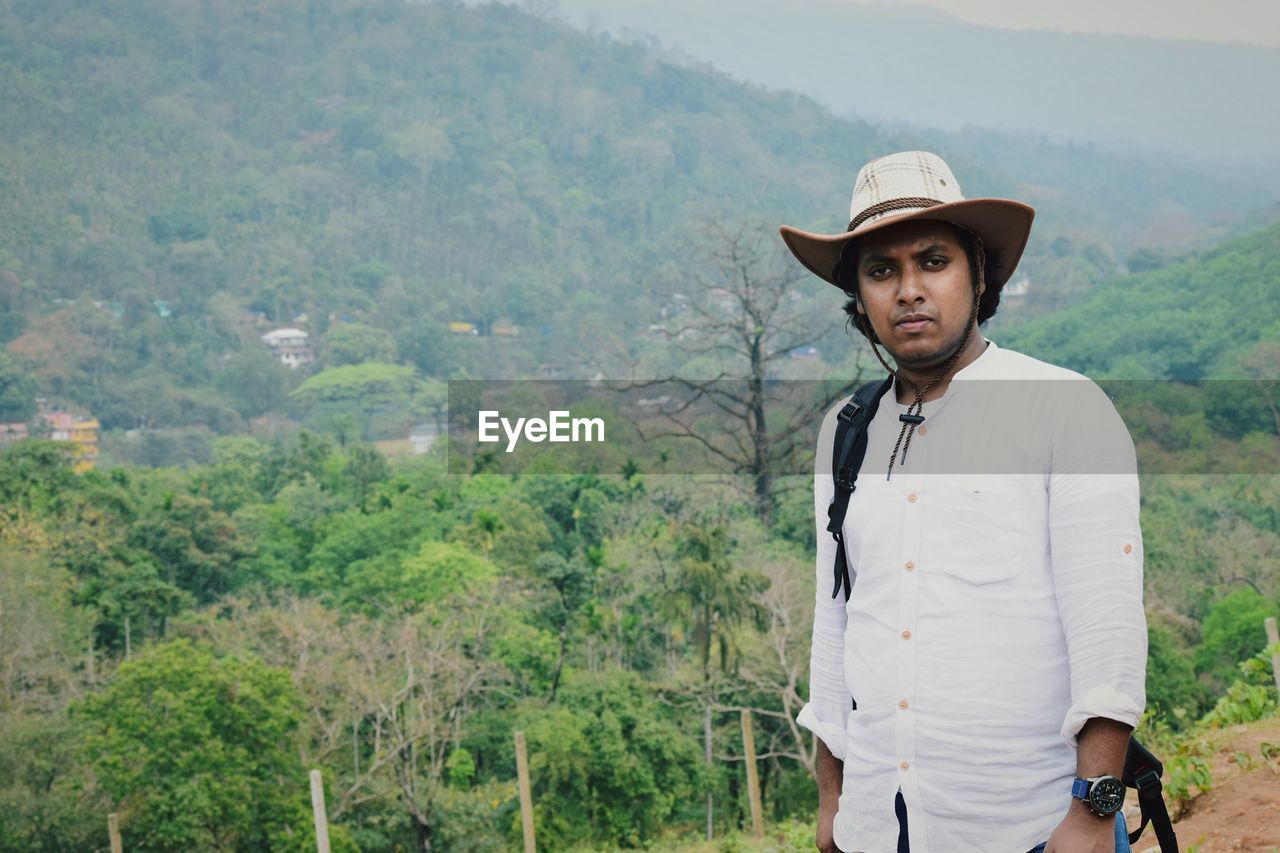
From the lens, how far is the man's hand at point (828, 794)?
154 centimetres

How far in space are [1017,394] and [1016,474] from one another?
0.10 meters

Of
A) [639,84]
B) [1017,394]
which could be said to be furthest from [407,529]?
→ [639,84]

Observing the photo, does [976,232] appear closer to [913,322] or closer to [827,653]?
[913,322]

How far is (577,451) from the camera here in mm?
26969

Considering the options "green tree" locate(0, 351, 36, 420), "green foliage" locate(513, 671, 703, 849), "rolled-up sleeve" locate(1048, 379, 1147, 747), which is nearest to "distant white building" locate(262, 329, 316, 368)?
"green tree" locate(0, 351, 36, 420)

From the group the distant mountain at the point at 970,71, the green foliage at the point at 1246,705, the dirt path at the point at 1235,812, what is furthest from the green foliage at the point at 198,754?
the distant mountain at the point at 970,71

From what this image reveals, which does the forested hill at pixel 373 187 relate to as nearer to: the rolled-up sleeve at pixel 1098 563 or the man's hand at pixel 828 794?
the man's hand at pixel 828 794

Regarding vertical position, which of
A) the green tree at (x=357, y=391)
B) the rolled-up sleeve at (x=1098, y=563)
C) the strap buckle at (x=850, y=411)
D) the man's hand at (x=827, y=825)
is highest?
the green tree at (x=357, y=391)

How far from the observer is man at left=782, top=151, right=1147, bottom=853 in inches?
48.6

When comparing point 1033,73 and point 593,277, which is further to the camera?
point 1033,73

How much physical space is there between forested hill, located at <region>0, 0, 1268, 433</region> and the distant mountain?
19.8 meters

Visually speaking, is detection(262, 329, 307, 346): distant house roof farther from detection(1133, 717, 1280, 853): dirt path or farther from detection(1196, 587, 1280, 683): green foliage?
detection(1133, 717, 1280, 853): dirt path

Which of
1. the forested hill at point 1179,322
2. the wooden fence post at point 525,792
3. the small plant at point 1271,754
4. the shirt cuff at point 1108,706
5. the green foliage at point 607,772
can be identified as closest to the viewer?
the shirt cuff at point 1108,706

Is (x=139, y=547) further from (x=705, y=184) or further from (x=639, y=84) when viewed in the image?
(x=639, y=84)
